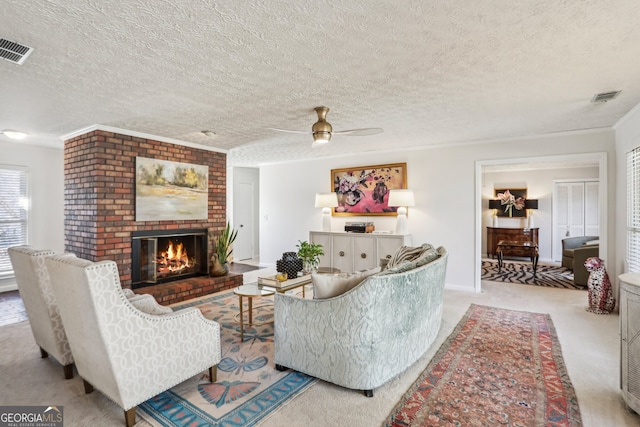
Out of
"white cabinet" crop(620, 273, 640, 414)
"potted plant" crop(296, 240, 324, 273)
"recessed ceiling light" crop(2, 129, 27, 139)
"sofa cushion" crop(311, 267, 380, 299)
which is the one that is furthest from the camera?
"recessed ceiling light" crop(2, 129, 27, 139)

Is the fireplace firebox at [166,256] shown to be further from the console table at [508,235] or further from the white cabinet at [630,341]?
the console table at [508,235]

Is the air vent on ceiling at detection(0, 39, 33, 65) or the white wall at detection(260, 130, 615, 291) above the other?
the air vent on ceiling at detection(0, 39, 33, 65)

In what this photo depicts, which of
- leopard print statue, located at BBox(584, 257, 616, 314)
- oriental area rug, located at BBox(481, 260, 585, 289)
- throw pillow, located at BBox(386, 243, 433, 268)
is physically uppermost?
throw pillow, located at BBox(386, 243, 433, 268)

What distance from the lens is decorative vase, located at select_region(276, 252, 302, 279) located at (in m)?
3.55

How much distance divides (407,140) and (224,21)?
3.60m

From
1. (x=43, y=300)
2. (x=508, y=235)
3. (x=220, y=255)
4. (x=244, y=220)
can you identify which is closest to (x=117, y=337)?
(x=43, y=300)

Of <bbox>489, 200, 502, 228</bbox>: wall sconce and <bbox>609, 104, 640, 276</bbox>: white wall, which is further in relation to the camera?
<bbox>489, 200, 502, 228</bbox>: wall sconce

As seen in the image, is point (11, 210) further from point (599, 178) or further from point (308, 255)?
point (599, 178)

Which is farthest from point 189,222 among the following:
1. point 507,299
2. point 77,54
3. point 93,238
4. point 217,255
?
point 507,299

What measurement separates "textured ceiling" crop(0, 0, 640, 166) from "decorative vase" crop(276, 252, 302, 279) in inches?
62.7

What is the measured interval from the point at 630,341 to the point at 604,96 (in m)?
2.24

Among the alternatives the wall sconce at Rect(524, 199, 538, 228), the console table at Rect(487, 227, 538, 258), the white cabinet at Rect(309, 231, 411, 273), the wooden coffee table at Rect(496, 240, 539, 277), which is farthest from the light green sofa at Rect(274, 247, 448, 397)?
the wall sconce at Rect(524, 199, 538, 228)

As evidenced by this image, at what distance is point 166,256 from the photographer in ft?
15.7

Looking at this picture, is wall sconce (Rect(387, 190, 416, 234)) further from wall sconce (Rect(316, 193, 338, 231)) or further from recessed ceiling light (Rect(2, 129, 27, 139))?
recessed ceiling light (Rect(2, 129, 27, 139))
